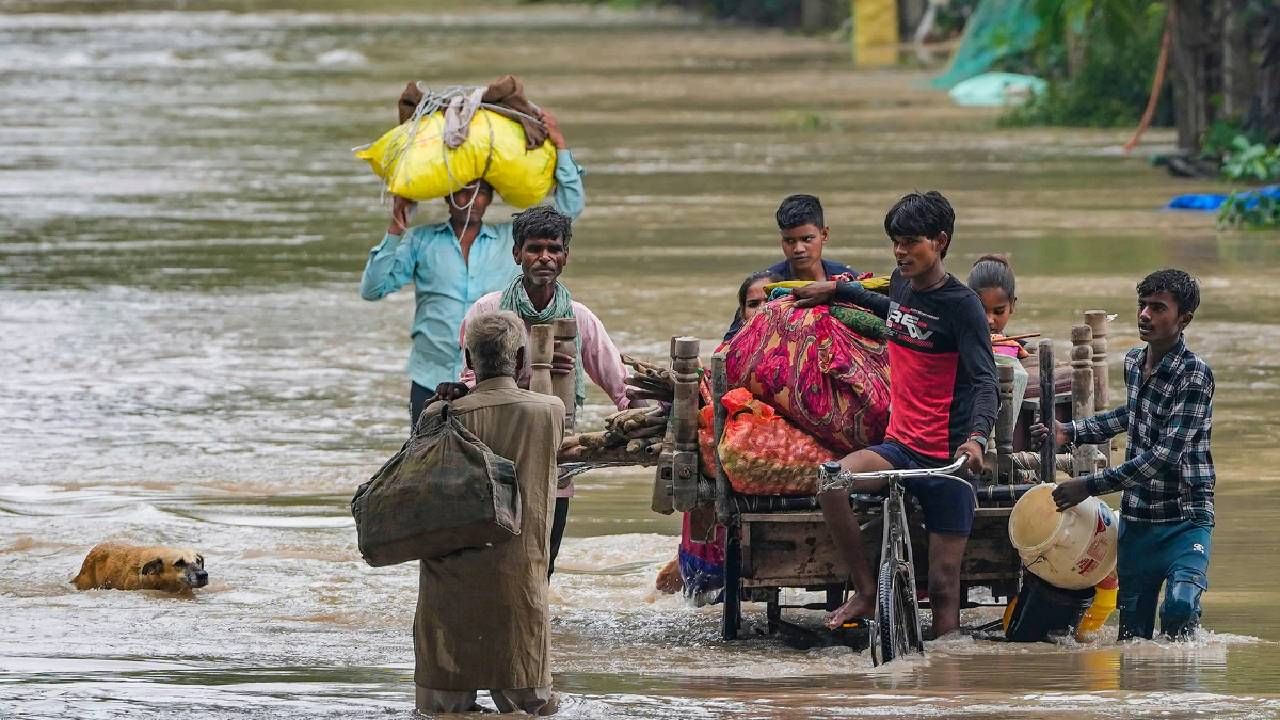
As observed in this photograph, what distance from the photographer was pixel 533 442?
6.33 metres

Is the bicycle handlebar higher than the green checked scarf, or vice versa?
the green checked scarf

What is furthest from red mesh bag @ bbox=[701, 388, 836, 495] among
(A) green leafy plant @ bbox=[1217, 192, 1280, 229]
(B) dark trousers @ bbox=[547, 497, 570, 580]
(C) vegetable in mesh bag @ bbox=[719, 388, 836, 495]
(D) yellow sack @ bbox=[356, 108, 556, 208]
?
(A) green leafy plant @ bbox=[1217, 192, 1280, 229]

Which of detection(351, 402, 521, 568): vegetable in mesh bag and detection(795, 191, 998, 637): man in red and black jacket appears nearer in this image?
detection(351, 402, 521, 568): vegetable in mesh bag

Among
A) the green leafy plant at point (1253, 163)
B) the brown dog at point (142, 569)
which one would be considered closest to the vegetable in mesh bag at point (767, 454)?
the brown dog at point (142, 569)

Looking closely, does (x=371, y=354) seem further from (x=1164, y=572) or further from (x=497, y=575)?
(x=497, y=575)

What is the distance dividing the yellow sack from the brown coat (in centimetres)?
261

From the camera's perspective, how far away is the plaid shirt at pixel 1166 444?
7.00m

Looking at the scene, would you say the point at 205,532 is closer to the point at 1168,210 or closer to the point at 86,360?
the point at 86,360

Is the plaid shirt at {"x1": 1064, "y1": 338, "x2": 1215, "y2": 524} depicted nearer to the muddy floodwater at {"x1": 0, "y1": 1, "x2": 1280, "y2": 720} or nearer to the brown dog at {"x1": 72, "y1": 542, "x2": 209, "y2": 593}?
the muddy floodwater at {"x1": 0, "y1": 1, "x2": 1280, "y2": 720}

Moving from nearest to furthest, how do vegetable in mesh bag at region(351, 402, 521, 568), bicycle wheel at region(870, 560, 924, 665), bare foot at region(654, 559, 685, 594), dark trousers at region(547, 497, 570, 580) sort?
vegetable in mesh bag at region(351, 402, 521, 568) → bicycle wheel at region(870, 560, 924, 665) → dark trousers at region(547, 497, 570, 580) → bare foot at region(654, 559, 685, 594)

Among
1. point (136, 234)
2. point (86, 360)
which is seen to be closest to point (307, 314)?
point (86, 360)

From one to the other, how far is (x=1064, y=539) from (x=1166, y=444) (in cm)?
44

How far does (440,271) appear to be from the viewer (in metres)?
8.84

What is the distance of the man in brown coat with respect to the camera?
6301 millimetres
